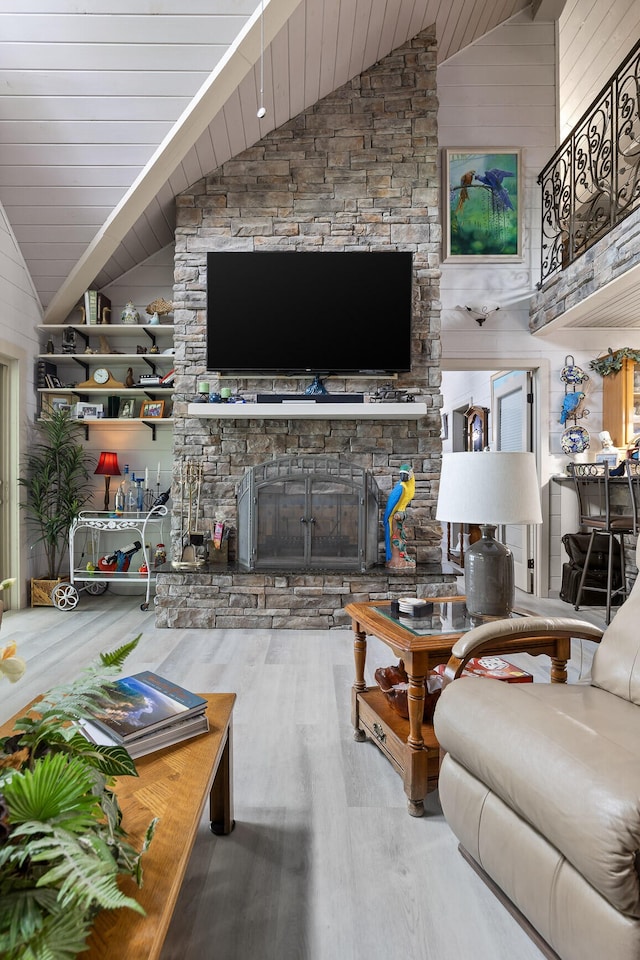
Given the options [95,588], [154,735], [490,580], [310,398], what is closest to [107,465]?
[95,588]

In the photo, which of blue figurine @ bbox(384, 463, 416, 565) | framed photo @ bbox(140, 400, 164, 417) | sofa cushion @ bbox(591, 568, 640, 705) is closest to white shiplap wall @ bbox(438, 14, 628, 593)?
blue figurine @ bbox(384, 463, 416, 565)

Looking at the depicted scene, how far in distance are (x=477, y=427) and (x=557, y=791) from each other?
6.45m

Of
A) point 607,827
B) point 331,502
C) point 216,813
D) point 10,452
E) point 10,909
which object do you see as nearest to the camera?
point 10,909

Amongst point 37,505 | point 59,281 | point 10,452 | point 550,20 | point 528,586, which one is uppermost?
point 550,20

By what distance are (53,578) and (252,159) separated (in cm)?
365

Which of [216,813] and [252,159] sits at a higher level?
[252,159]

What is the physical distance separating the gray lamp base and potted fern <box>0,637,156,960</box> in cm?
144

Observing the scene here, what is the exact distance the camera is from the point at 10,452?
4527mm

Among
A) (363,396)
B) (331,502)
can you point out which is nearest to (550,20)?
(363,396)

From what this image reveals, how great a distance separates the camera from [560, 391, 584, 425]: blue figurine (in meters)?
4.99

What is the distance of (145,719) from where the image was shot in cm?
137

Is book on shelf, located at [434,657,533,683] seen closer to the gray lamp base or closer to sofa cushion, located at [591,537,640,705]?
the gray lamp base

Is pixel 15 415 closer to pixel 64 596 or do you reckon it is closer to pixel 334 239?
pixel 64 596

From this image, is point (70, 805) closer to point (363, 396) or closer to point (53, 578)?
point (363, 396)
